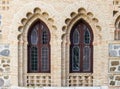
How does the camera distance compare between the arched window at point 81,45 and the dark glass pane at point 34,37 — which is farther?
the dark glass pane at point 34,37

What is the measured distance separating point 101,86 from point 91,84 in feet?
0.95

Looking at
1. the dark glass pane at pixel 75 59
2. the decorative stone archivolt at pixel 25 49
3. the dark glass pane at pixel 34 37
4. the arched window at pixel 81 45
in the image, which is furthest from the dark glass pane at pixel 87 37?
the dark glass pane at pixel 34 37

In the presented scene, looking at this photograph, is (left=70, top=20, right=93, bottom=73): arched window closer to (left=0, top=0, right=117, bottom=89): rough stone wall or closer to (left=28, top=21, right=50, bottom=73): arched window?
(left=0, top=0, right=117, bottom=89): rough stone wall

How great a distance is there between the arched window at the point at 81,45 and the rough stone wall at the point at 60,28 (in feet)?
0.66

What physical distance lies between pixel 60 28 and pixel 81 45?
78 centimetres

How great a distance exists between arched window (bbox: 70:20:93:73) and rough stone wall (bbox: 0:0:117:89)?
0.66 ft

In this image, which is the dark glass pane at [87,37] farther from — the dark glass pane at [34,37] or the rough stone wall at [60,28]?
the dark glass pane at [34,37]

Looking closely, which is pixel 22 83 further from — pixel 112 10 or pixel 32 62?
pixel 112 10

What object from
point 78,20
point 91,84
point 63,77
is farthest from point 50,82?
point 78,20

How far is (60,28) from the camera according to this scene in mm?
11453

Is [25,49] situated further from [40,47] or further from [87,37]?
[87,37]

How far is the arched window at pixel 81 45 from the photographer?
11633mm

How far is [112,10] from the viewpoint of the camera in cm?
1131

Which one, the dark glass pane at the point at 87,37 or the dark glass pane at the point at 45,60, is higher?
the dark glass pane at the point at 87,37
